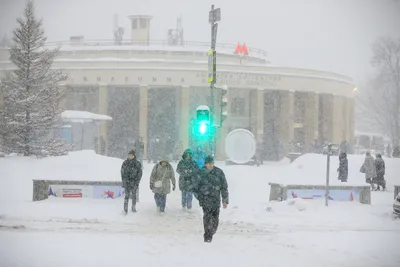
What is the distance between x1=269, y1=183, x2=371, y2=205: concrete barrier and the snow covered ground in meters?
0.30

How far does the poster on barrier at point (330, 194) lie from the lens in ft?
49.3

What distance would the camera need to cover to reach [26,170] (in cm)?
2041

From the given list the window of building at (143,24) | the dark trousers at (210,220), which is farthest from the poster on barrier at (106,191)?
the window of building at (143,24)

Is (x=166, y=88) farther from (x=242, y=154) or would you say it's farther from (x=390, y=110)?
(x=390, y=110)

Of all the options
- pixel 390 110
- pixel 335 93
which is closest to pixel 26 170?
pixel 335 93

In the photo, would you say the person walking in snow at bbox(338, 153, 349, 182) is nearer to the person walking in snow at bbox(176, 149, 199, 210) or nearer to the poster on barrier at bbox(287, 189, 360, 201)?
the poster on barrier at bbox(287, 189, 360, 201)

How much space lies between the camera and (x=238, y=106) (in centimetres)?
4541

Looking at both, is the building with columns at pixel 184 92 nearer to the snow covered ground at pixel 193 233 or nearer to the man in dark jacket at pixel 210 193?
the snow covered ground at pixel 193 233

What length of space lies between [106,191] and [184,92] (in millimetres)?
26240

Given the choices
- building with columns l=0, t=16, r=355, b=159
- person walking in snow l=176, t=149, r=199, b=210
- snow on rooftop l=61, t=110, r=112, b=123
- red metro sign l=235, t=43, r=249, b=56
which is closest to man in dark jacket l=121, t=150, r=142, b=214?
person walking in snow l=176, t=149, r=199, b=210

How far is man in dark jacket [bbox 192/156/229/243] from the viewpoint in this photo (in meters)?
9.84

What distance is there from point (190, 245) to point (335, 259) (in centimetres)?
257

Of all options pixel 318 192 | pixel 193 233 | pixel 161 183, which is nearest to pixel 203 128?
pixel 161 183

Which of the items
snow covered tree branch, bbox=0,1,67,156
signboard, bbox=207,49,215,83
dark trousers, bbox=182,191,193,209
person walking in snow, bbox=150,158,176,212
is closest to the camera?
person walking in snow, bbox=150,158,176,212
